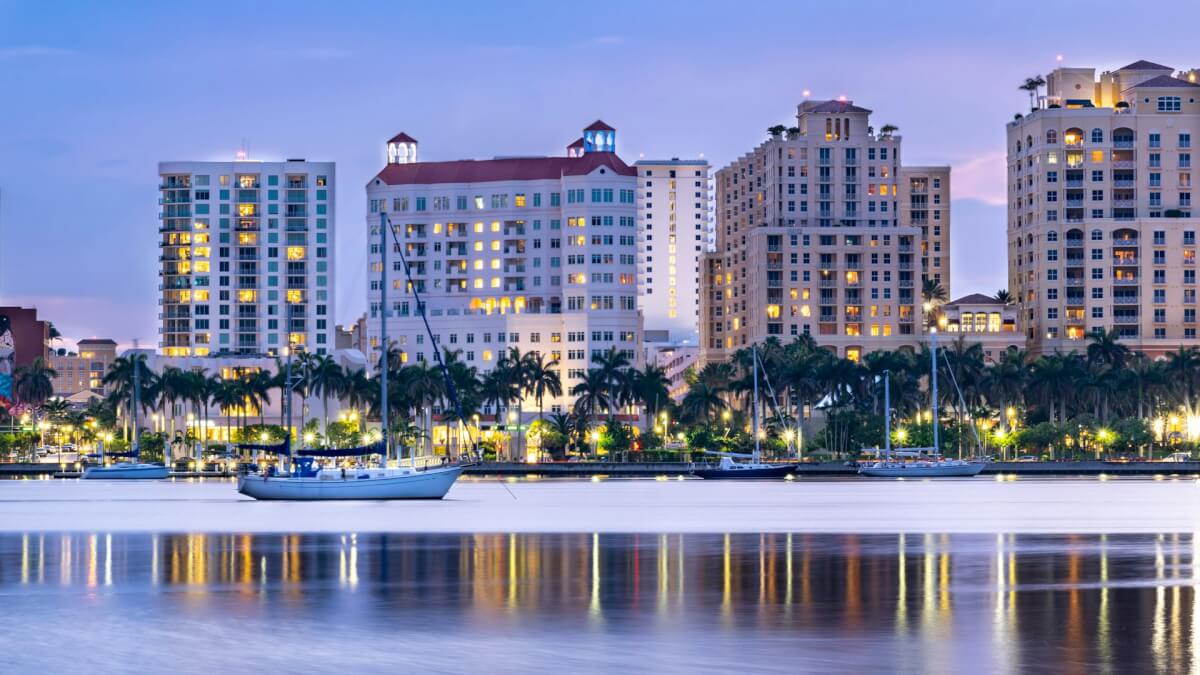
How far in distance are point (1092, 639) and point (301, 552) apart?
3693 cm

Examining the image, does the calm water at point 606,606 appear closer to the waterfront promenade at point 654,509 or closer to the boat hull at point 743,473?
the waterfront promenade at point 654,509

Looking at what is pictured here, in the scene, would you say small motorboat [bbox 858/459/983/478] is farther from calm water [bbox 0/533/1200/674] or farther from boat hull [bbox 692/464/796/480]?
calm water [bbox 0/533/1200/674]

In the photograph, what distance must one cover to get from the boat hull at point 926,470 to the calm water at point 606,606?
111790mm

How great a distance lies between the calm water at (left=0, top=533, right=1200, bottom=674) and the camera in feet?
133

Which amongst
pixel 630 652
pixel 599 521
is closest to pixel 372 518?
pixel 599 521

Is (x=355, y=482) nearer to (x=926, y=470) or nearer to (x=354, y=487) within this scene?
(x=354, y=487)

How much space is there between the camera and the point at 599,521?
9531 cm

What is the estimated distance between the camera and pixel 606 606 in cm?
5072

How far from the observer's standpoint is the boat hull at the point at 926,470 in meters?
188

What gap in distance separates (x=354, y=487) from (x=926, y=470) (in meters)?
84.9

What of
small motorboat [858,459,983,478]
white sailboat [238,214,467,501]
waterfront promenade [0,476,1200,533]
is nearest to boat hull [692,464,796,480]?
small motorboat [858,459,983,478]

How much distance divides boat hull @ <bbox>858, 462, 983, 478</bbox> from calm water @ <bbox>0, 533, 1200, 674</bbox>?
11179 cm

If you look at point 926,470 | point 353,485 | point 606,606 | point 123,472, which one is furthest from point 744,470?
point 606,606

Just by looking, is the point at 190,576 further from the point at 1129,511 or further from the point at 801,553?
the point at 1129,511
